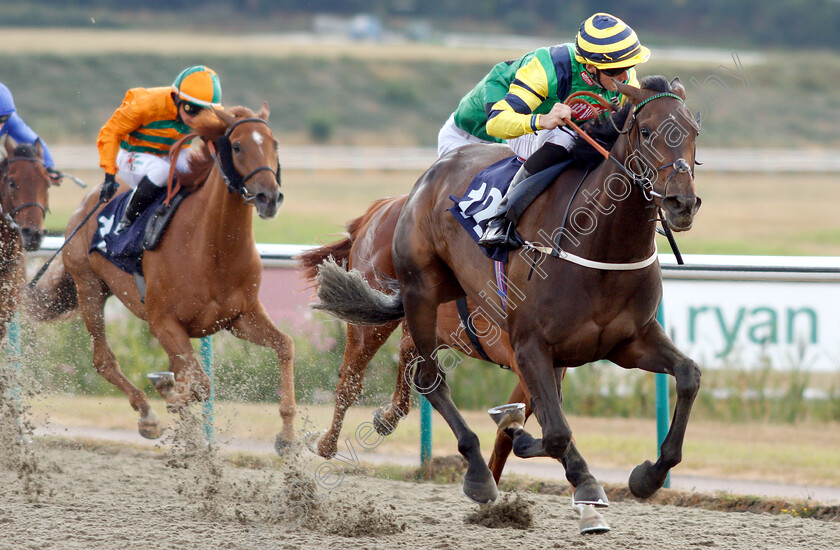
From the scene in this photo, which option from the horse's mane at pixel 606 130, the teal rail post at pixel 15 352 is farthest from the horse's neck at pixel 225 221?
the horse's mane at pixel 606 130

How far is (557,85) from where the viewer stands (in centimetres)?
398

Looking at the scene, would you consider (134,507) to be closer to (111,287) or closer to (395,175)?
(111,287)

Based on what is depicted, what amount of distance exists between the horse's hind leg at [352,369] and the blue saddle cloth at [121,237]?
48.4 inches

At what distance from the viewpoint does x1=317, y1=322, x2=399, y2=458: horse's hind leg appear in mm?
5191

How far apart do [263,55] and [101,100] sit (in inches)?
310

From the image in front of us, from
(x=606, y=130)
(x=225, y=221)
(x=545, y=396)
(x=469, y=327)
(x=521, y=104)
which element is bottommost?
(x=545, y=396)

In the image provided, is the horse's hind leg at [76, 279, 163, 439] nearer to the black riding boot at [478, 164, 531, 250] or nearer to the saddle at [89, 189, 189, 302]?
the saddle at [89, 189, 189, 302]

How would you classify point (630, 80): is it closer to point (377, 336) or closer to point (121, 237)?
point (377, 336)

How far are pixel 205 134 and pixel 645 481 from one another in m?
2.90

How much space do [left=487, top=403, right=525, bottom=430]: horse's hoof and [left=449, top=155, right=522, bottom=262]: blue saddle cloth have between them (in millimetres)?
616

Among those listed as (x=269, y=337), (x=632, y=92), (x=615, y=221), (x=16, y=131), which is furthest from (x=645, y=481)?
(x=16, y=131)

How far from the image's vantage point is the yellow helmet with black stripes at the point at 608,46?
3721 mm

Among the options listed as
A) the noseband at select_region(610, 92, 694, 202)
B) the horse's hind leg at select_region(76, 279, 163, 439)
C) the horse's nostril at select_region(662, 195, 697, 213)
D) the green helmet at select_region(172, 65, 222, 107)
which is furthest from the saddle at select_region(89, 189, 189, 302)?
the horse's nostril at select_region(662, 195, 697, 213)

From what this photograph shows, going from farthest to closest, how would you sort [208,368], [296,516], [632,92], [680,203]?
1. [208,368]
2. [296,516]
3. [632,92]
4. [680,203]
